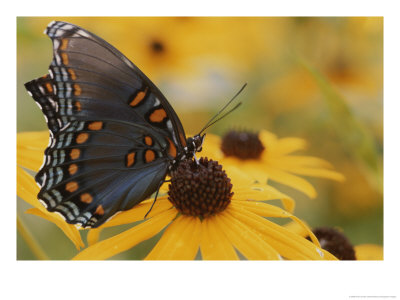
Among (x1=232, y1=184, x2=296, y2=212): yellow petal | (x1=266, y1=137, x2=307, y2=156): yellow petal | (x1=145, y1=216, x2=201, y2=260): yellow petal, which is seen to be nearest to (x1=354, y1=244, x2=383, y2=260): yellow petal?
(x1=232, y1=184, x2=296, y2=212): yellow petal

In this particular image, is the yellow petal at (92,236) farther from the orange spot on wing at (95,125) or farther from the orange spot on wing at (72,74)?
the orange spot on wing at (72,74)

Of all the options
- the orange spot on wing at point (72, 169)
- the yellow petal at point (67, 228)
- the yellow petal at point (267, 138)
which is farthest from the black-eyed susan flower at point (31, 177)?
the yellow petal at point (267, 138)

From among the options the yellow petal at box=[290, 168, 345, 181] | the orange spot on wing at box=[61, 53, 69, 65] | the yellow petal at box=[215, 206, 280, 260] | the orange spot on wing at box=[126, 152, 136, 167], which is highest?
the orange spot on wing at box=[61, 53, 69, 65]

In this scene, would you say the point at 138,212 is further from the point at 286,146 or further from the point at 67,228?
the point at 286,146

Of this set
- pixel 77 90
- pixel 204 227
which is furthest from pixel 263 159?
pixel 77 90

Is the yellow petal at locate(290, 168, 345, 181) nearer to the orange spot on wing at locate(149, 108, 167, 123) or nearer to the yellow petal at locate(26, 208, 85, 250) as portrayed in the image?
the orange spot on wing at locate(149, 108, 167, 123)
